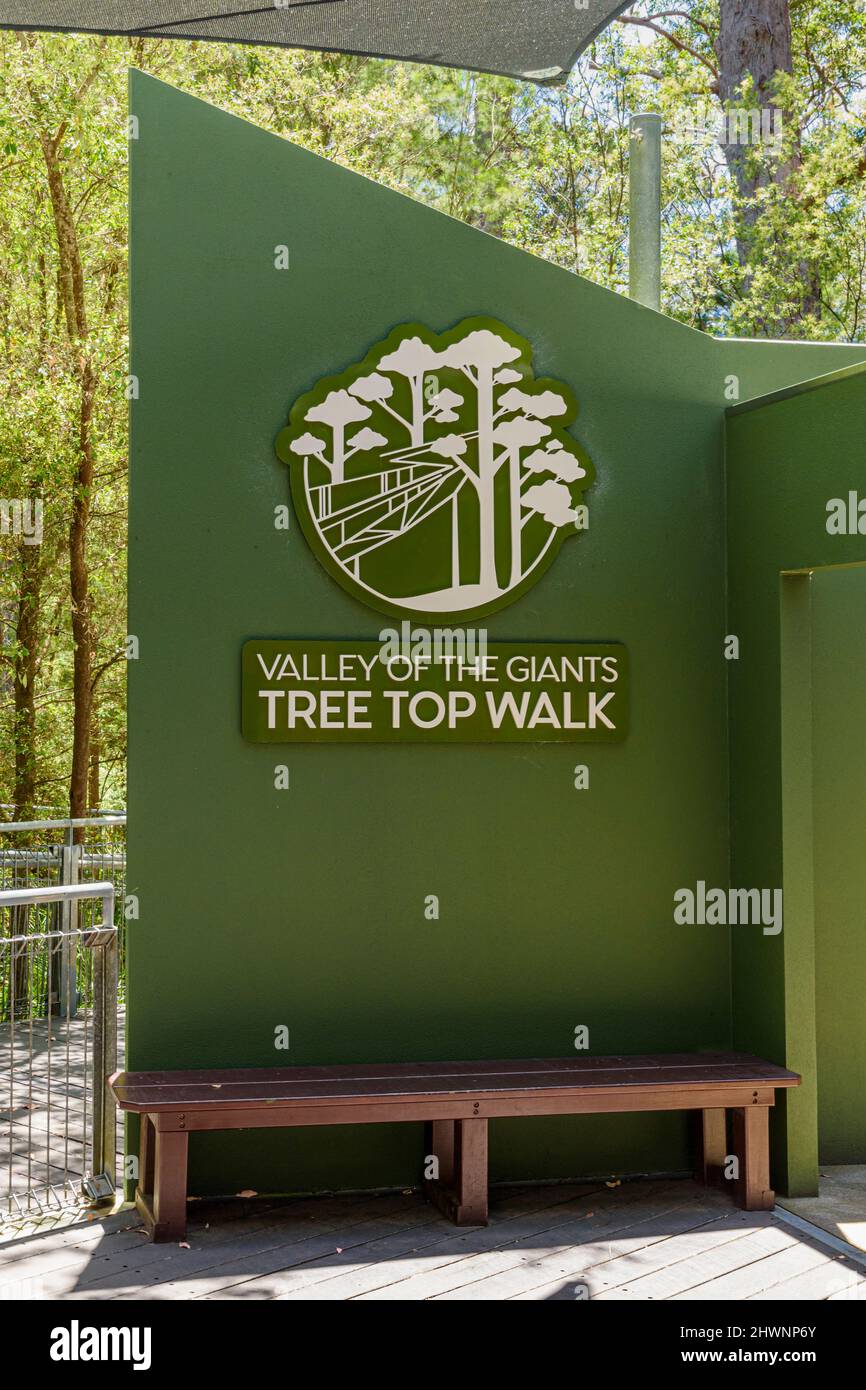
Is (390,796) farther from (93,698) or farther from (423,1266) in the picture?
(93,698)

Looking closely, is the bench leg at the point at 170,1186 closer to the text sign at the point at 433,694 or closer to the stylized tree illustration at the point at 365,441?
the text sign at the point at 433,694

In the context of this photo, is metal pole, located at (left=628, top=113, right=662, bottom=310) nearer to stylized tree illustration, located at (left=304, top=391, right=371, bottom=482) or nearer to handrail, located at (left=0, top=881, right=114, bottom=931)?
stylized tree illustration, located at (left=304, top=391, right=371, bottom=482)

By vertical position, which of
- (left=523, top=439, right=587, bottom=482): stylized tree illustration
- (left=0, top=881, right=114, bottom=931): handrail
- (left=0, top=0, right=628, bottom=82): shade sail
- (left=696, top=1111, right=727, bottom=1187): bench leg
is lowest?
(left=696, top=1111, right=727, bottom=1187): bench leg

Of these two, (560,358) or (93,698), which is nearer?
(560,358)

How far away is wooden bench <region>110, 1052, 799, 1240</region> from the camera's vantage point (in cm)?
443

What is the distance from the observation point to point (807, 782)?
5.11m

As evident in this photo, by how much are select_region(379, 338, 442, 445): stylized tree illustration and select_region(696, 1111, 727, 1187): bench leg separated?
2.87 meters

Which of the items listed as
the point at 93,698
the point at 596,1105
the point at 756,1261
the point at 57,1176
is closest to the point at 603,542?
the point at 596,1105

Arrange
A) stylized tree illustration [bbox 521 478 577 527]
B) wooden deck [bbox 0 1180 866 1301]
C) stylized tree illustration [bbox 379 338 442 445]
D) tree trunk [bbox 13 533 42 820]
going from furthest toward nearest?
1. tree trunk [bbox 13 533 42 820]
2. stylized tree illustration [bbox 521 478 577 527]
3. stylized tree illustration [bbox 379 338 442 445]
4. wooden deck [bbox 0 1180 866 1301]

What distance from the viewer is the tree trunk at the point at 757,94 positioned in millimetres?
13227

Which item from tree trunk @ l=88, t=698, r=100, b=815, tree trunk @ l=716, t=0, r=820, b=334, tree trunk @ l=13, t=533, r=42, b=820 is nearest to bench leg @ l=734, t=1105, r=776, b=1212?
tree trunk @ l=13, t=533, r=42, b=820

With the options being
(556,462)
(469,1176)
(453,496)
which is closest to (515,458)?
(556,462)
